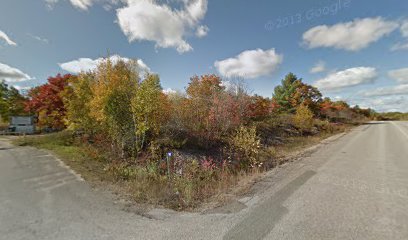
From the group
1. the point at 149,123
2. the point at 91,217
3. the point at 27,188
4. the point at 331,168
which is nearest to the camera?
the point at 91,217

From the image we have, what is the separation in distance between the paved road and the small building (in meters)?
27.3

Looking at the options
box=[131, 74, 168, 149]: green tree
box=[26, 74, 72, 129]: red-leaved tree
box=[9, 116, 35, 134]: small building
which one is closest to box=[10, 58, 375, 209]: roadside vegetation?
box=[131, 74, 168, 149]: green tree

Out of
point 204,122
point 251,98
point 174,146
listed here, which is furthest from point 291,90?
point 174,146

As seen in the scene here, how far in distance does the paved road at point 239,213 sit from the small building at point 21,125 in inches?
1075

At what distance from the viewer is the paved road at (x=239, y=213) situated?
347cm

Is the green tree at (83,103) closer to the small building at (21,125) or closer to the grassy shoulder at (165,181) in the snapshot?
the grassy shoulder at (165,181)

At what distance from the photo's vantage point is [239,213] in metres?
4.19

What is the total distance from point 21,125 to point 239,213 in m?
34.0

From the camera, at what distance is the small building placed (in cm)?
2778

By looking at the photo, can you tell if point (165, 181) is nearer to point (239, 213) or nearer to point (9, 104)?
point (239, 213)

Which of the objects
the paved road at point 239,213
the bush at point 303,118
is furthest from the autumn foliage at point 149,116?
the bush at point 303,118

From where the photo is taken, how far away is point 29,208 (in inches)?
177

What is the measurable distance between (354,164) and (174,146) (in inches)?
335

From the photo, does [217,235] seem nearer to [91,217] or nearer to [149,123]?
[91,217]
